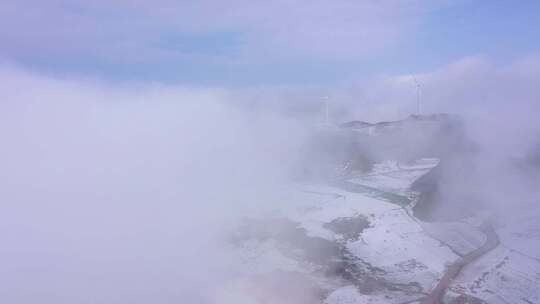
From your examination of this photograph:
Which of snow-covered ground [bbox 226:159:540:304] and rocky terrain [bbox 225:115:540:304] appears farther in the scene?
snow-covered ground [bbox 226:159:540:304]

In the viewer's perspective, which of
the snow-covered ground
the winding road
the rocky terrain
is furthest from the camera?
the snow-covered ground

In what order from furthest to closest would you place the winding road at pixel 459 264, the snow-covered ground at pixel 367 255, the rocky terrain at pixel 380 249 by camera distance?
the snow-covered ground at pixel 367 255
the rocky terrain at pixel 380 249
the winding road at pixel 459 264

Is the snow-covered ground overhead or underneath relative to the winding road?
overhead

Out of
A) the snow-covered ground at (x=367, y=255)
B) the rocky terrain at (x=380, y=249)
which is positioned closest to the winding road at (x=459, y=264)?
the rocky terrain at (x=380, y=249)

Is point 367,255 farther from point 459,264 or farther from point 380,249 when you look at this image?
point 459,264

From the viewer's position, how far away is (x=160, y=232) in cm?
6200

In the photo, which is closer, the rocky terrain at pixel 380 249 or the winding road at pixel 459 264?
the winding road at pixel 459 264

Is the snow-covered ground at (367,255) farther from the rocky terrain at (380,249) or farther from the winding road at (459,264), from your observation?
the winding road at (459,264)

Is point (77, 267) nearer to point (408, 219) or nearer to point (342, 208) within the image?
point (342, 208)

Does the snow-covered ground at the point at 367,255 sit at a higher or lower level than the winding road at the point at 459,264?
higher

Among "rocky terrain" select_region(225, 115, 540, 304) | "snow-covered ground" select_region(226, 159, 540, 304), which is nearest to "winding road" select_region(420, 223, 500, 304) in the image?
"rocky terrain" select_region(225, 115, 540, 304)

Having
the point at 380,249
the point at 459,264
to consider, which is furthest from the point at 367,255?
the point at 459,264

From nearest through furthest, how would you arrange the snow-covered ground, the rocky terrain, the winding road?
the winding road, the rocky terrain, the snow-covered ground

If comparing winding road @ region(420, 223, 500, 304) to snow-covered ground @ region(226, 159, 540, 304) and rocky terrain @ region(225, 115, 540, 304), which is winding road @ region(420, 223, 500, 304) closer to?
rocky terrain @ region(225, 115, 540, 304)
